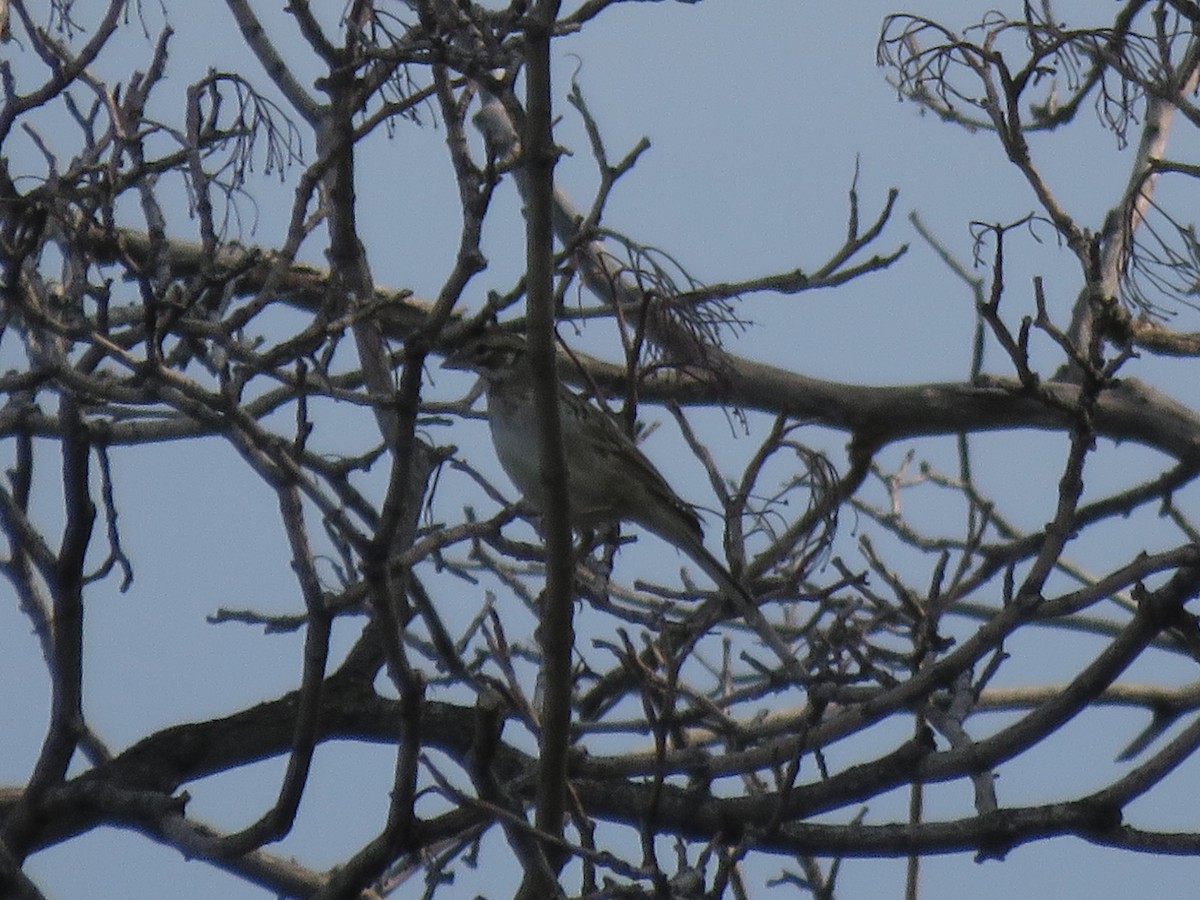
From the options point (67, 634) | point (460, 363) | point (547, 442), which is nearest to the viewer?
point (547, 442)

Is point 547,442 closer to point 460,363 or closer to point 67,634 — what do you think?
point 67,634

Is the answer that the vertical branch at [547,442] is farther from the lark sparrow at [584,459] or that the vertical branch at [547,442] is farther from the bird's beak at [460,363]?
the bird's beak at [460,363]

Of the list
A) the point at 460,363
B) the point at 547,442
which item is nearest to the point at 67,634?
the point at 547,442

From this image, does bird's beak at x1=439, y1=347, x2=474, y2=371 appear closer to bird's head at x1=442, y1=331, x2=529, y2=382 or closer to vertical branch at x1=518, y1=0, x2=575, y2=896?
bird's head at x1=442, y1=331, x2=529, y2=382

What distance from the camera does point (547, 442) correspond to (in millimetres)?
3750

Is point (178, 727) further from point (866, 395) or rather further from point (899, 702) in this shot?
point (866, 395)

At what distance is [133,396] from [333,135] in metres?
0.84

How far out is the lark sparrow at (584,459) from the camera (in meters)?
6.59

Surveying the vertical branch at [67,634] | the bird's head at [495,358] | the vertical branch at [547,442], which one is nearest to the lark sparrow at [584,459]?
the bird's head at [495,358]

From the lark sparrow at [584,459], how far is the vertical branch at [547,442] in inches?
96.4

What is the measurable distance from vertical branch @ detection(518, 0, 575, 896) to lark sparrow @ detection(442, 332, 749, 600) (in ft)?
8.04

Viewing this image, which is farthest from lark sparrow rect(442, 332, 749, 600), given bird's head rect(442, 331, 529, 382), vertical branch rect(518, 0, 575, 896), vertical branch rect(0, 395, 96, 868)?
vertical branch rect(518, 0, 575, 896)

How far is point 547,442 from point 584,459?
3.17m

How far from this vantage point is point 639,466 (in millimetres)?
6691
